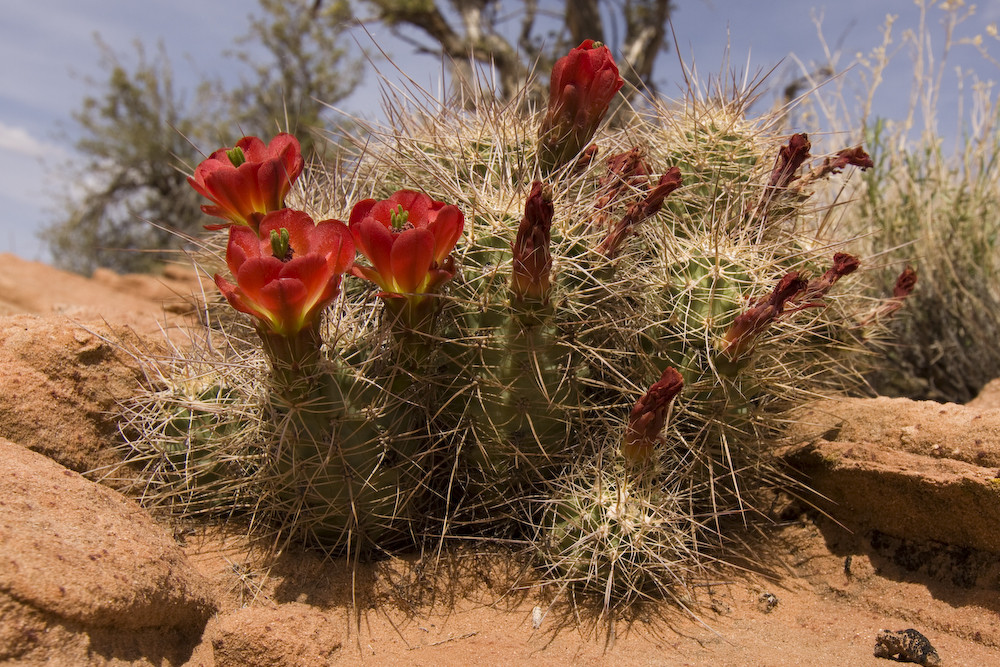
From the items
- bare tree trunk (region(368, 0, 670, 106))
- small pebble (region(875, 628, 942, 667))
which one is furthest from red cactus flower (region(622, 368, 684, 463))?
bare tree trunk (region(368, 0, 670, 106))

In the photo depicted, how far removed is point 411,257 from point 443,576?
1160 mm

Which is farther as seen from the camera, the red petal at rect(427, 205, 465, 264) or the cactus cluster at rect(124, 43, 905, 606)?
the cactus cluster at rect(124, 43, 905, 606)

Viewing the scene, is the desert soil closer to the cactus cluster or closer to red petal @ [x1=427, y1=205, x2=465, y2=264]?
the cactus cluster

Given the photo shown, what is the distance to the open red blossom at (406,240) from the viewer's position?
205 cm

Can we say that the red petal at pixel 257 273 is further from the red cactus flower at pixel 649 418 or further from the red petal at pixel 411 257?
the red cactus flower at pixel 649 418

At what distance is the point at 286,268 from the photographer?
6.23 feet

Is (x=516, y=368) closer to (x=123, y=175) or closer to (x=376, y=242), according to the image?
(x=376, y=242)

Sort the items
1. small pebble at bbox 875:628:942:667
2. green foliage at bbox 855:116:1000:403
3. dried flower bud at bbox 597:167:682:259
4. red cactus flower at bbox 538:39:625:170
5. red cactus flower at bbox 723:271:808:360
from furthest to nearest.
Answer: green foliage at bbox 855:116:1000:403 < red cactus flower at bbox 538:39:625:170 < dried flower bud at bbox 597:167:682:259 < red cactus flower at bbox 723:271:808:360 < small pebble at bbox 875:628:942:667

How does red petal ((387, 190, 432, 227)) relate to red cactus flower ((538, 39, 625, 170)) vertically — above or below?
below

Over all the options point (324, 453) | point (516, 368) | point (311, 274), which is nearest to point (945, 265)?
point (516, 368)

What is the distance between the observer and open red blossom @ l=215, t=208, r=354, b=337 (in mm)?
1904

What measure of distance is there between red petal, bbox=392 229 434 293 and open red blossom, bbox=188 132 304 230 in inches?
27.6

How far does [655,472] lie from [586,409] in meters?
0.31

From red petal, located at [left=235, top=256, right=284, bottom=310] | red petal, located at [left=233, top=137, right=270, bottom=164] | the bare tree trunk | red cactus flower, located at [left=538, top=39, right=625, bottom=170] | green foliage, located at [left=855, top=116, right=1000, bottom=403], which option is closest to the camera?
red petal, located at [left=235, top=256, right=284, bottom=310]
